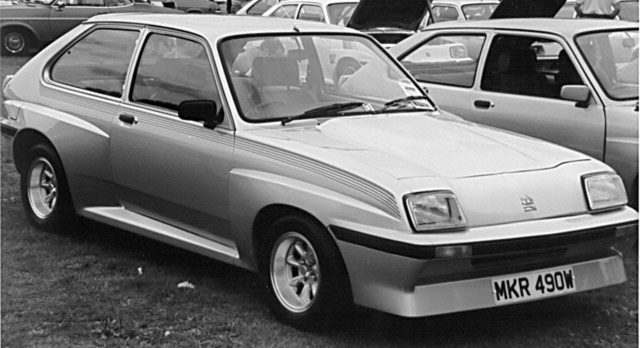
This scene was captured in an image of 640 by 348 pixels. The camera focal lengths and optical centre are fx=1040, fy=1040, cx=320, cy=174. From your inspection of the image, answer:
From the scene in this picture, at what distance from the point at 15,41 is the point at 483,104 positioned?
15.7 metres

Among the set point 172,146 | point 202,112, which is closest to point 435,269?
point 202,112

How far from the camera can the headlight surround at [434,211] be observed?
15.2 feet

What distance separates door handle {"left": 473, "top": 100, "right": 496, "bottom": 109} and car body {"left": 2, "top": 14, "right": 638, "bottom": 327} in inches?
51.9

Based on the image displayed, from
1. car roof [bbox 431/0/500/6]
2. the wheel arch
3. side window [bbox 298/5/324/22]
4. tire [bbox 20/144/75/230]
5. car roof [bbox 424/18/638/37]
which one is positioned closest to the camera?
tire [bbox 20/144/75/230]

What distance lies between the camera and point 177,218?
5906 millimetres

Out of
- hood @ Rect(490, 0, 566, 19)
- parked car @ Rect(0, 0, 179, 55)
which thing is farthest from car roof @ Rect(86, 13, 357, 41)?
parked car @ Rect(0, 0, 179, 55)

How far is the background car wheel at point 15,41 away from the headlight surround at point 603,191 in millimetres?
17819

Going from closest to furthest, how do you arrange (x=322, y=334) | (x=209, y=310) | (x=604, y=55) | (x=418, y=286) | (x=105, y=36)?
1. (x=418, y=286)
2. (x=322, y=334)
3. (x=209, y=310)
4. (x=105, y=36)
5. (x=604, y=55)

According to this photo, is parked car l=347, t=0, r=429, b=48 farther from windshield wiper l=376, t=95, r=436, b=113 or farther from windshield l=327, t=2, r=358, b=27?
windshield wiper l=376, t=95, r=436, b=113

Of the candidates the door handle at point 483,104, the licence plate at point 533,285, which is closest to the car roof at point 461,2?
the door handle at point 483,104

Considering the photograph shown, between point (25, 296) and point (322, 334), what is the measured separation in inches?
69.7

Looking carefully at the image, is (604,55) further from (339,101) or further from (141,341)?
(141,341)

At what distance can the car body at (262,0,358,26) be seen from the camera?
15398 mm

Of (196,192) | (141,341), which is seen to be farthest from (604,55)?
(141,341)
